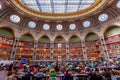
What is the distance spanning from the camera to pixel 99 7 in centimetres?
1788

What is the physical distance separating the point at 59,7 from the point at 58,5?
828 mm

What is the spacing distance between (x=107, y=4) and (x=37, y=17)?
1482 centimetres

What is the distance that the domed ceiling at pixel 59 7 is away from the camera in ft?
60.9

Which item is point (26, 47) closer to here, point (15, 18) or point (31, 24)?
point (31, 24)

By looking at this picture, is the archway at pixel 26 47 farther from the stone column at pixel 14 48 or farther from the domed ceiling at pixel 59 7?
the domed ceiling at pixel 59 7

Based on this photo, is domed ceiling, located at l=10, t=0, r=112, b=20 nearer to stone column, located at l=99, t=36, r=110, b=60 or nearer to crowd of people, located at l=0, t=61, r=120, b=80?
stone column, located at l=99, t=36, r=110, b=60

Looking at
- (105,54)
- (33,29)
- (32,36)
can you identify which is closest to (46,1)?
(33,29)

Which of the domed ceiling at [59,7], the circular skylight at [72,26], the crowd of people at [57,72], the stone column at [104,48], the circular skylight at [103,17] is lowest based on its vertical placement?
the crowd of people at [57,72]

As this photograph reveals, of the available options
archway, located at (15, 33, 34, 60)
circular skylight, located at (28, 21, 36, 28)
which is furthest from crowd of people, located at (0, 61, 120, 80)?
circular skylight, located at (28, 21, 36, 28)

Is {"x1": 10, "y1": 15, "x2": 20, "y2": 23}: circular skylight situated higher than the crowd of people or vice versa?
{"x1": 10, "y1": 15, "x2": 20, "y2": 23}: circular skylight

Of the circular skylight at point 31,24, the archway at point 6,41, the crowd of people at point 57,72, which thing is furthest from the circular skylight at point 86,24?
the archway at point 6,41

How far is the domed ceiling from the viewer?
18573 mm

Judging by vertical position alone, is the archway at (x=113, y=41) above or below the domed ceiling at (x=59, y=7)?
below

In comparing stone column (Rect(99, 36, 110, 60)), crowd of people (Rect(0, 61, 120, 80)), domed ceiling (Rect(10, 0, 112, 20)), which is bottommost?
crowd of people (Rect(0, 61, 120, 80))
